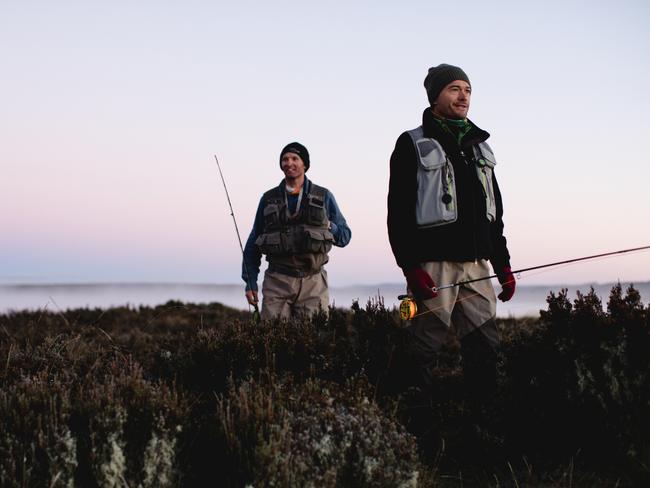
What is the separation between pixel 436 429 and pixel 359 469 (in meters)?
1.43

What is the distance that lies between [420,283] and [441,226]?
465 mm

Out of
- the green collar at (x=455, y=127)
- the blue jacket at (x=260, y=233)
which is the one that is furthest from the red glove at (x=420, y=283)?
the blue jacket at (x=260, y=233)

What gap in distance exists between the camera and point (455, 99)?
491cm

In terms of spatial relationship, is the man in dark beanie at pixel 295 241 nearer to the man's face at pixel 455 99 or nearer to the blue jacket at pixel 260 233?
the blue jacket at pixel 260 233

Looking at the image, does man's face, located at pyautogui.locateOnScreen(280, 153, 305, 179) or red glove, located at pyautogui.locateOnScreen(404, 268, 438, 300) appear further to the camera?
man's face, located at pyautogui.locateOnScreen(280, 153, 305, 179)

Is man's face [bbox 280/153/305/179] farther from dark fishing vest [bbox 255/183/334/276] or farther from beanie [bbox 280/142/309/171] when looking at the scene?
dark fishing vest [bbox 255/183/334/276]

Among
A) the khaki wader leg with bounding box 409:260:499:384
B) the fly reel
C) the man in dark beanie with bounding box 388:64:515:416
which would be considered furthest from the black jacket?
the fly reel

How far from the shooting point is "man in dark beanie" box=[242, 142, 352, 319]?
6996mm

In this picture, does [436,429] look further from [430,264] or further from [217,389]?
[217,389]

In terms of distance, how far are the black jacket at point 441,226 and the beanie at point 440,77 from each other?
6.1 inches

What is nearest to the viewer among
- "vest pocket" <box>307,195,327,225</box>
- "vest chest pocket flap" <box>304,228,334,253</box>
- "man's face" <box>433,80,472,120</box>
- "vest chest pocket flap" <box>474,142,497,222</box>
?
"man's face" <box>433,80,472,120</box>

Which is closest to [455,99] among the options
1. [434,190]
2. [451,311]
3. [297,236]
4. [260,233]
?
[434,190]

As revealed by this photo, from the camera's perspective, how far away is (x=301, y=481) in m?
3.46

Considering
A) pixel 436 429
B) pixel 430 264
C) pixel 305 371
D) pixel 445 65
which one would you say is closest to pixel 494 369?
pixel 436 429
